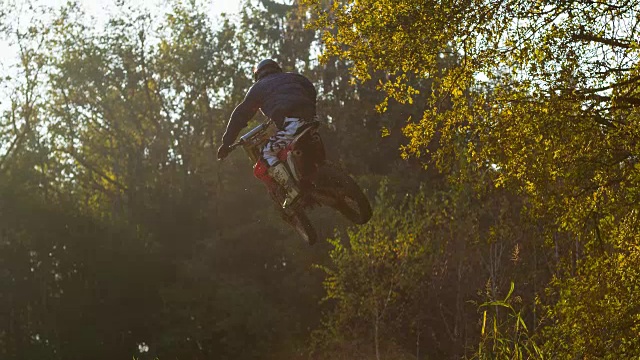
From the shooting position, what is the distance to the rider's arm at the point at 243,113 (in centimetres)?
887

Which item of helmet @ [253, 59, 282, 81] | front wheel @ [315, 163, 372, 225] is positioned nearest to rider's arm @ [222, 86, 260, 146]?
helmet @ [253, 59, 282, 81]

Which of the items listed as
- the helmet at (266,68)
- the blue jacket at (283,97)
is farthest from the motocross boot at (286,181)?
the helmet at (266,68)

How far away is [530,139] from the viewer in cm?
1190

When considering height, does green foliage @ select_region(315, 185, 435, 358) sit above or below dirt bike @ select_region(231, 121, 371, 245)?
above

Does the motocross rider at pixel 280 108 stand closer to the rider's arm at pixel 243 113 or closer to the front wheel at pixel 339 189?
the rider's arm at pixel 243 113

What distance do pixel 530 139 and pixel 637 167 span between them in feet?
5.83

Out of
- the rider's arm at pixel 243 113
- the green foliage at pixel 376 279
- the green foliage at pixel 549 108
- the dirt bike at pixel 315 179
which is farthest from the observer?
the green foliage at pixel 376 279

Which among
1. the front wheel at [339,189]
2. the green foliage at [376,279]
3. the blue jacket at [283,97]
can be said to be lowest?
the front wheel at [339,189]

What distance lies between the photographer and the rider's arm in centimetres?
887

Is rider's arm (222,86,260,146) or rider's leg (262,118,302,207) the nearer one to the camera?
rider's leg (262,118,302,207)

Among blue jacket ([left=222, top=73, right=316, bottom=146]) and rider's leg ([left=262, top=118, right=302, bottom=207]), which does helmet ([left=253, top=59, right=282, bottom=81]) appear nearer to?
blue jacket ([left=222, top=73, right=316, bottom=146])

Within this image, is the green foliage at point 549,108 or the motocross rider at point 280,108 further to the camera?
the green foliage at point 549,108

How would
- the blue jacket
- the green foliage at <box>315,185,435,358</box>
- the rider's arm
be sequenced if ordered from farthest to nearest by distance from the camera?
the green foliage at <box>315,185,435,358</box>
the rider's arm
the blue jacket

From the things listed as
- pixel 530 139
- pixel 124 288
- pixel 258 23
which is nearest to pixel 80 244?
pixel 124 288
